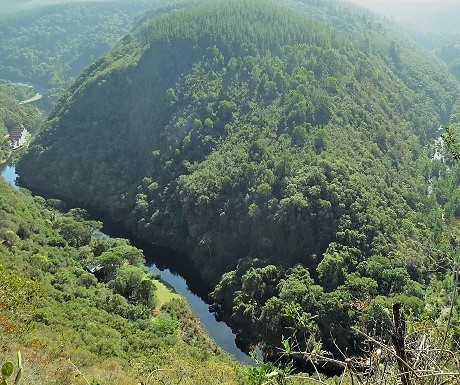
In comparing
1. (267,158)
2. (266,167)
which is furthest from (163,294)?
(267,158)

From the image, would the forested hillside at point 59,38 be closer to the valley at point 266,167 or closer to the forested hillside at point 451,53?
the valley at point 266,167

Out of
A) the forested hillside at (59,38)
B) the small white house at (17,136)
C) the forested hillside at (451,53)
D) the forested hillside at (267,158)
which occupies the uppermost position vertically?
the forested hillside at (451,53)

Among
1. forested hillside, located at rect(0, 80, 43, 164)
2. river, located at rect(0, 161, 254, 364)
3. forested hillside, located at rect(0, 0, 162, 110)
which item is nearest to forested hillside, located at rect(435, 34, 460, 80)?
forested hillside, located at rect(0, 0, 162, 110)

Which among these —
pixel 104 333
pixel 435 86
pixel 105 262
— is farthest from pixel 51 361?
pixel 435 86

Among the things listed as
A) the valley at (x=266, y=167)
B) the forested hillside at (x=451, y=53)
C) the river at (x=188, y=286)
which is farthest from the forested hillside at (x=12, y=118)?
the forested hillside at (x=451, y=53)

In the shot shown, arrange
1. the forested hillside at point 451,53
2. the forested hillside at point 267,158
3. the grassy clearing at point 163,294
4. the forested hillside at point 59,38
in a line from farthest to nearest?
the forested hillside at point 59,38 → the forested hillside at point 451,53 → the grassy clearing at point 163,294 → the forested hillside at point 267,158

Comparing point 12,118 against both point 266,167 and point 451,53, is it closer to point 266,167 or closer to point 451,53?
point 266,167

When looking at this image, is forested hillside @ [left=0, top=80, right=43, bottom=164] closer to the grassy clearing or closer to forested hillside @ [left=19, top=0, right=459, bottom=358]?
forested hillside @ [left=19, top=0, right=459, bottom=358]
